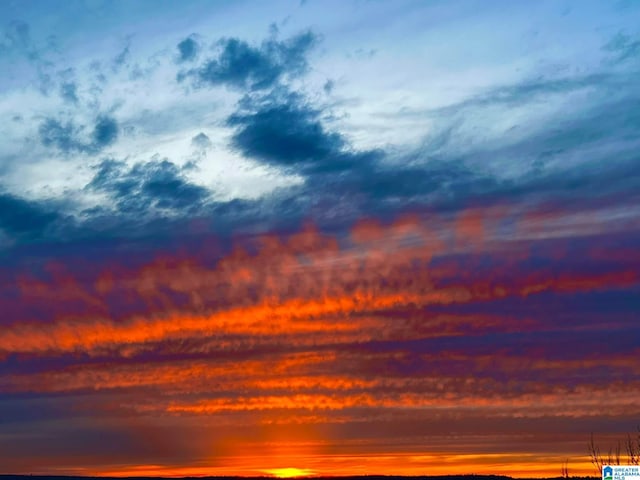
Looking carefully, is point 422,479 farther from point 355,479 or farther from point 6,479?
point 6,479

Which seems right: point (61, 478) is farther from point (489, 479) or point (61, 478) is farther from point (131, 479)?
point (489, 479)

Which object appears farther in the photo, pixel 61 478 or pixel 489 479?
pixel 61 478

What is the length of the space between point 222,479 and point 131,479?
110ft

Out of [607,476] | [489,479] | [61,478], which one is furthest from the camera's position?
[61,478]

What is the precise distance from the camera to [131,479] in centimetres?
14975

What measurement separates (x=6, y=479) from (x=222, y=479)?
7927 cm

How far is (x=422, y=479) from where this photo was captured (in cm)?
14175

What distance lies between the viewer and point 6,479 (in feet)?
488

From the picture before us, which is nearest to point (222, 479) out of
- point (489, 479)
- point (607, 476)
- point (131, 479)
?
point (131, 479)

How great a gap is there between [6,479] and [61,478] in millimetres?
22575

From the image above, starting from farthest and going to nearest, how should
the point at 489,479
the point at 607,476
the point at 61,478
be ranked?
the point at 61,478
the point at 489,479
the point at 607,476

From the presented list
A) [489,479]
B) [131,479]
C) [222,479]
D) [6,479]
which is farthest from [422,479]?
[6,479]

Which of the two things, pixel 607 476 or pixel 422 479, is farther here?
pixel 422 479

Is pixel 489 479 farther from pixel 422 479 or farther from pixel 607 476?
pixel 607 476
